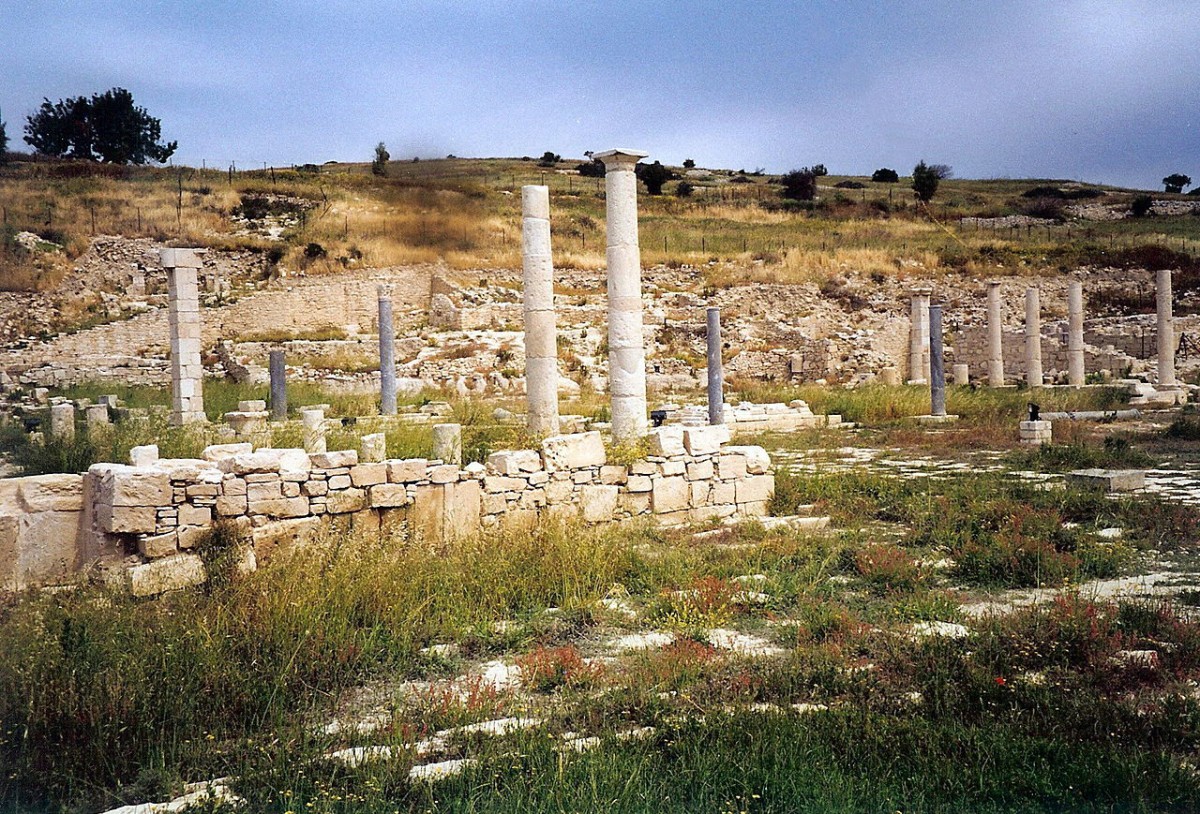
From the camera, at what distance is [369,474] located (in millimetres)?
8781

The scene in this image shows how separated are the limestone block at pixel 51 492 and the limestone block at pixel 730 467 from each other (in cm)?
699

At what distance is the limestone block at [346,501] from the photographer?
27.8 feet

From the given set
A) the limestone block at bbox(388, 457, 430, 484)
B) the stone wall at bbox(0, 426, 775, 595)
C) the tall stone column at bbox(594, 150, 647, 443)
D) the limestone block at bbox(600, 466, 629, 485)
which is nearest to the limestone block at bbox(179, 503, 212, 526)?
the stone wall at bbox(0, 426, 775, 595)

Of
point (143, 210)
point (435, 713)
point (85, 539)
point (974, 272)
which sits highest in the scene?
point (143, 210)

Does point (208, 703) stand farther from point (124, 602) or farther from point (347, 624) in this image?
point (124, 602)

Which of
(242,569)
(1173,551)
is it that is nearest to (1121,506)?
(1173,551)

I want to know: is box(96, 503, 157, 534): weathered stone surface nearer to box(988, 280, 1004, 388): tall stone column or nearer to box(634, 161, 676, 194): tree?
box(988, 280, 1004, 388): tall stone column

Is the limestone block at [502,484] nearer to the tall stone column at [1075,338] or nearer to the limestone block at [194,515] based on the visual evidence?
the limestone block at [194,515]

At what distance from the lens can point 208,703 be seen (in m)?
A: 5.00

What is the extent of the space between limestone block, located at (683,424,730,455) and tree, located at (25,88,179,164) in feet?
21.1

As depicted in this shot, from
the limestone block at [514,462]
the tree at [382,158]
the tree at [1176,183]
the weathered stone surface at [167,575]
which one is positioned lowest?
the weathered stone surface at [167,575]

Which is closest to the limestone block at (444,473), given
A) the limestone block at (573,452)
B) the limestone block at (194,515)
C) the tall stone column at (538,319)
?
the limestone block at (573,452)

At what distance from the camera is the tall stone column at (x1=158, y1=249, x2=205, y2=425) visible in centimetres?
2011

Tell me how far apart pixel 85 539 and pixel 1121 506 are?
10.3 meters
